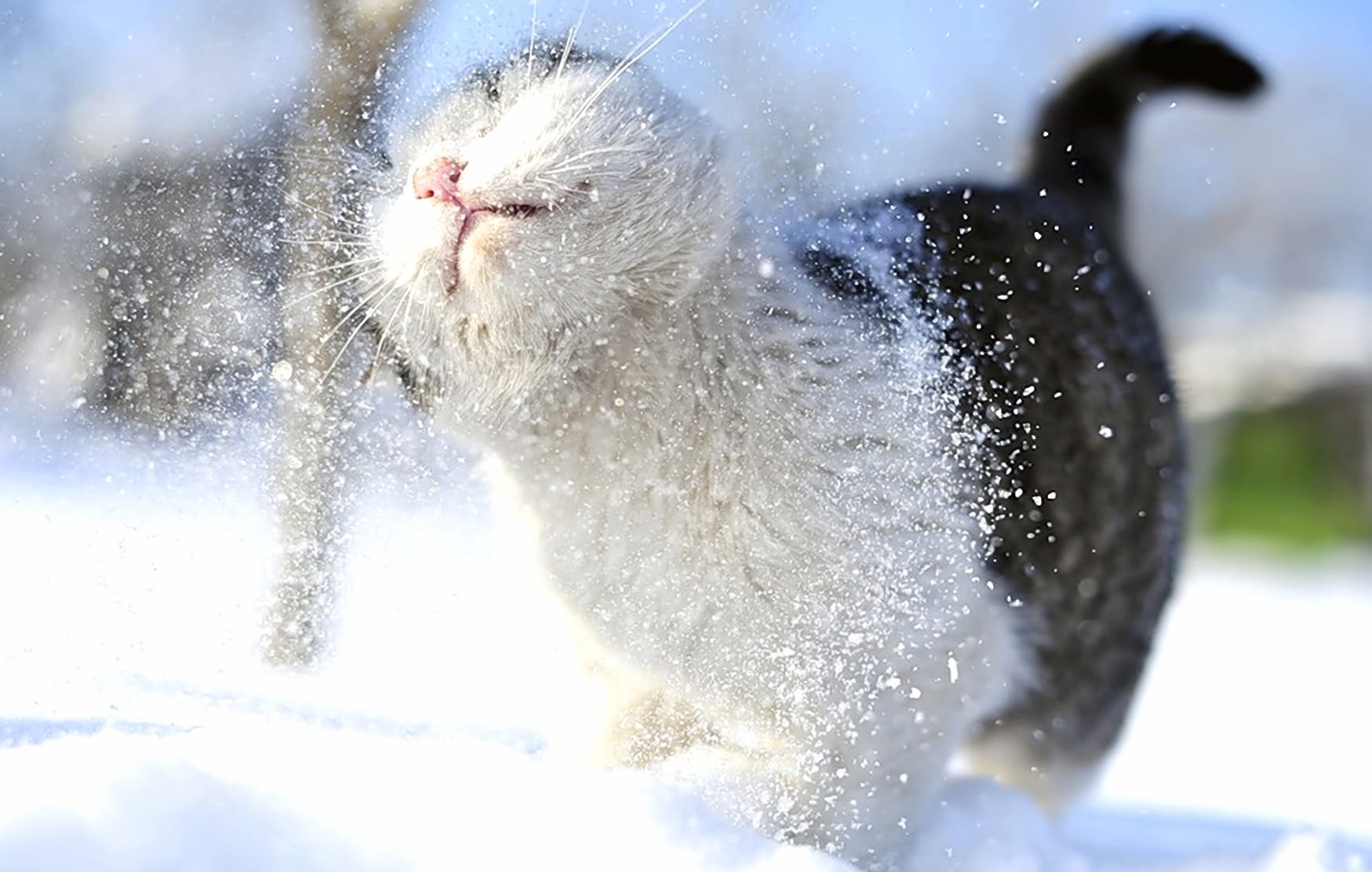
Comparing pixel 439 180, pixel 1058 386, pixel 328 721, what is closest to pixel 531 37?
pixel 439 180

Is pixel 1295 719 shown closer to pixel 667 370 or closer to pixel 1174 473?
pixel 1174 473

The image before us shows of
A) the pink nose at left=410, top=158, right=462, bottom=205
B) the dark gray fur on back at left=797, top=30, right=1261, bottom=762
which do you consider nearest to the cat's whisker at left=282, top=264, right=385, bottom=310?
the pink nose at left=410, top=158, right=462, bottom=205

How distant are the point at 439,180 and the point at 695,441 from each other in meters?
0.44

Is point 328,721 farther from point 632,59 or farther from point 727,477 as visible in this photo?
point 632,59

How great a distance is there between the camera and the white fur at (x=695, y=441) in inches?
54.4

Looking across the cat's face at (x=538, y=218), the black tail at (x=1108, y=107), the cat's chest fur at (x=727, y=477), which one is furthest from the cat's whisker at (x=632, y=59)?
the black tail at (x=1108, y=107)

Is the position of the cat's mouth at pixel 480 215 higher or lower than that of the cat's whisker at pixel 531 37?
lower

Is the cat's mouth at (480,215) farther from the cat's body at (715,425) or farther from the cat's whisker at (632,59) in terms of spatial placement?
the cat's whisker at (632,59)

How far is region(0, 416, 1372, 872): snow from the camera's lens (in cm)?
116

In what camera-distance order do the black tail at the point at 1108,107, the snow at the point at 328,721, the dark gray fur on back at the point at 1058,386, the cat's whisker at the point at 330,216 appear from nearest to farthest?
the snow at the point at 328,721, the cat's whisker at the point at 330,216, the dark gray fur on back at the point at 1058,386, the black tail at the point at 1108,107

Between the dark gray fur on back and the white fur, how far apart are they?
0.55ft

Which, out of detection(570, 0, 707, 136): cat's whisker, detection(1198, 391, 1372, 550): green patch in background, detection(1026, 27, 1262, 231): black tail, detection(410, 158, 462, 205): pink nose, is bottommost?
detection(410, 158, 462, 205): pink nose

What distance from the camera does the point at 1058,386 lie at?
216 centimetres

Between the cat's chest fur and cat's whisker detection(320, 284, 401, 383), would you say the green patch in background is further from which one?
cat's whisker detection(320, 284, 401, 383)
